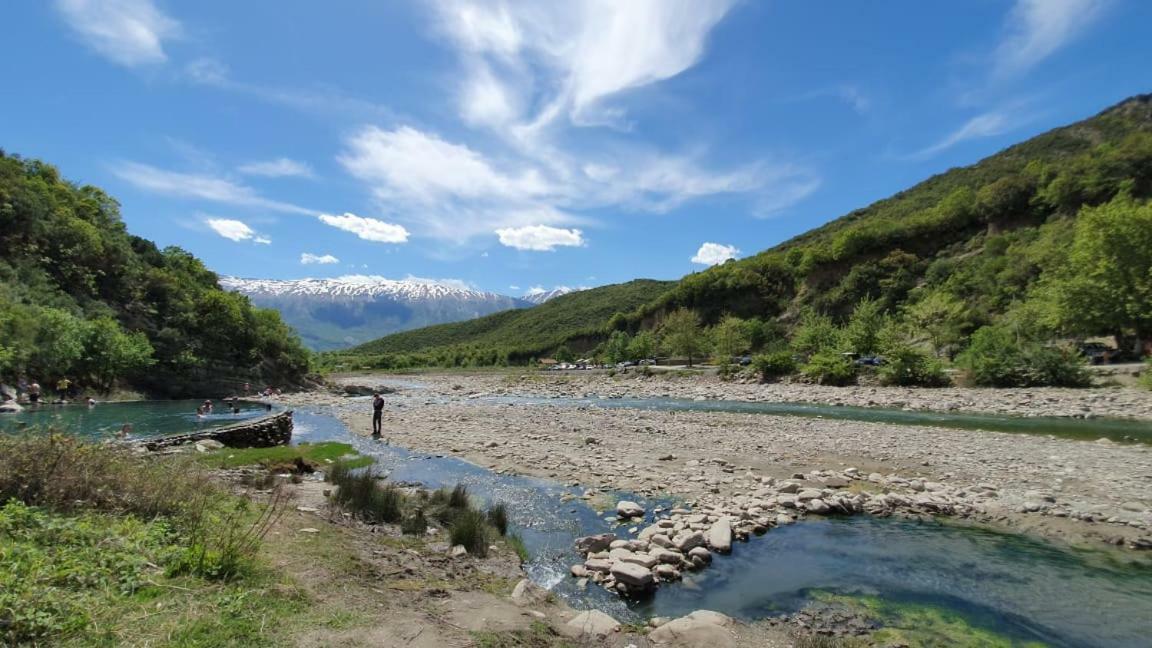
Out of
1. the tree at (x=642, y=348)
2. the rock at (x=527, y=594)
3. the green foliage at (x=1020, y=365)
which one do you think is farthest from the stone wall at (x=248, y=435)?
the tree at (x=642, y=348)

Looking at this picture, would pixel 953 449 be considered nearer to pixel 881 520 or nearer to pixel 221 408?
pixel 881 520

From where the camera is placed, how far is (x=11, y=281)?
131ft

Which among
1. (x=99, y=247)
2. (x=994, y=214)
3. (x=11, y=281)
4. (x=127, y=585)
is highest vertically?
(x=994, y=214)

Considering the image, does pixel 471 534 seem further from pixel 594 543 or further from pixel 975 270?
pixel 975 270

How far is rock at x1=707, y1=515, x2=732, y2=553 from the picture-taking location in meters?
9.43

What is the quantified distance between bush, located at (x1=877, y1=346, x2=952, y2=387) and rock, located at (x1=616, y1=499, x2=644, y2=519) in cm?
3915

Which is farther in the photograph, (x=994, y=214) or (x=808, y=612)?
(x=994, y=214)

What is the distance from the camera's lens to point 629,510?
448 inches

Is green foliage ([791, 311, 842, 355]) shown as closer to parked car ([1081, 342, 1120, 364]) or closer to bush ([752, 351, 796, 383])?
bush ([752, 351, 796, 383])

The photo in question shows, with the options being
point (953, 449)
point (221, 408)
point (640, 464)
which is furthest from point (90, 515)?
point (221, 408)

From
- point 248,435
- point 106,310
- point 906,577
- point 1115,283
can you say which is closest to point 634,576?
point 906,577

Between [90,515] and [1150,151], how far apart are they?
101 meters

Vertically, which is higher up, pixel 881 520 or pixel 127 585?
pixel 127 585

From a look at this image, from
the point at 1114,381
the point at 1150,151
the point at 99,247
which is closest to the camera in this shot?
the point at 1114,381
